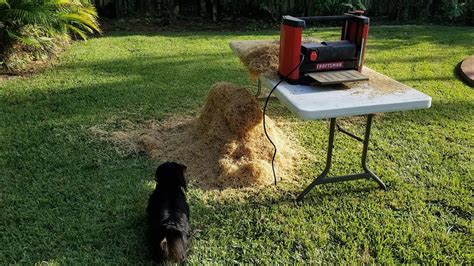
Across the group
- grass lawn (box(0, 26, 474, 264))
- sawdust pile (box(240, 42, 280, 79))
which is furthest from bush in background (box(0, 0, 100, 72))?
sawdust pile (box(240, 42, 280, 79))

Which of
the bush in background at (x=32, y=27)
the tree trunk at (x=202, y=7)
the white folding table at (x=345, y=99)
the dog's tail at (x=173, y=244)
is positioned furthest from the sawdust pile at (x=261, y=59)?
the tree trunk at (x=202, y=7)

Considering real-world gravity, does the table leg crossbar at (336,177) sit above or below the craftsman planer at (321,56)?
below

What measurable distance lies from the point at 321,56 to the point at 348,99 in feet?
1.18

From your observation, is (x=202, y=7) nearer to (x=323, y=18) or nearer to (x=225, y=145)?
(x=225, y=145)

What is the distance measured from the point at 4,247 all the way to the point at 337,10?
305 inches

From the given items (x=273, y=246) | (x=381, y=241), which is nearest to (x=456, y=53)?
(x=381, y=241)

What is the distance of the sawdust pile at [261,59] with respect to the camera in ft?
9.76

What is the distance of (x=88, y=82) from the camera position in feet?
15.5

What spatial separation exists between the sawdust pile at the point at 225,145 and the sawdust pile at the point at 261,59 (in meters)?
0.23

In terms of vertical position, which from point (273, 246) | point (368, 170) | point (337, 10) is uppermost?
point (337, 10)

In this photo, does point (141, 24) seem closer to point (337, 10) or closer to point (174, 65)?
point (174, 65)

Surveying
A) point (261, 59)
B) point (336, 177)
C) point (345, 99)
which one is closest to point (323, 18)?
point (261, 59)

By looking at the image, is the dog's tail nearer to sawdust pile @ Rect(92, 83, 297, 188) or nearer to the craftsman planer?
sawdust pile @ Rect(92, 83, 297, 188)

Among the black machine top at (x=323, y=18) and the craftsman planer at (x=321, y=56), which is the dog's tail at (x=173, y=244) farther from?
the black machine top at (x=323, y=18)
